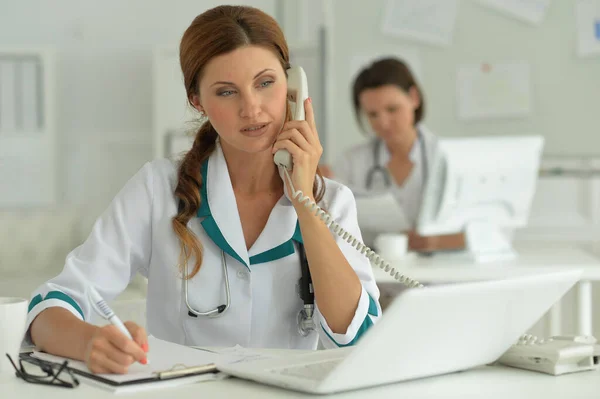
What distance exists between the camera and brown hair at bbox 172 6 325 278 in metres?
1.62

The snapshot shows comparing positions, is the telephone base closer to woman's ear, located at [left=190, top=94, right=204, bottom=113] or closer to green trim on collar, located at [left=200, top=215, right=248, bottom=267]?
green trim on collar, located at [left=200, top=215, right=248, bottom=267]

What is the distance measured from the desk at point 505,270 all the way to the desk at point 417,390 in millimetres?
1541

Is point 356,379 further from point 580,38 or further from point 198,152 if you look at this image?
point 580,38

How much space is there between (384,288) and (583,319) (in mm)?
793

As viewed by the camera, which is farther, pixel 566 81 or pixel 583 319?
pixel 566 81

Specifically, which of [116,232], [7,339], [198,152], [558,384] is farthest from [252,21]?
[558,384]

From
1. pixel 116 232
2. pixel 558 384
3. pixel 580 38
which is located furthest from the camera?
pixel 580 38

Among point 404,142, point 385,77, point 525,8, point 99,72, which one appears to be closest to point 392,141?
point 404,142

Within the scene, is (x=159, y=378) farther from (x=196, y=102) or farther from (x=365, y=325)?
(x=196, y=102)

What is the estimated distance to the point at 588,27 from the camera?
4.16 metres

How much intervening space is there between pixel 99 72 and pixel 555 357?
406cm

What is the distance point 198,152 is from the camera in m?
1.77

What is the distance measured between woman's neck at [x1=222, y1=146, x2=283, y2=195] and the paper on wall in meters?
2.89

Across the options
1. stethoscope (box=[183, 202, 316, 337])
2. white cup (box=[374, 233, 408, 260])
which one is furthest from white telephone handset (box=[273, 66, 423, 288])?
white cup (box=[374, 233, 408, 260])
